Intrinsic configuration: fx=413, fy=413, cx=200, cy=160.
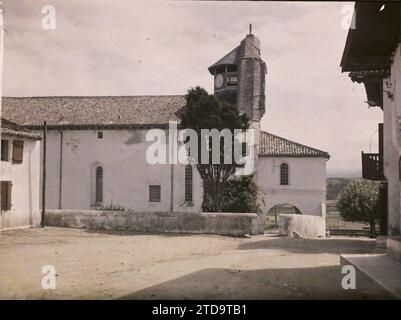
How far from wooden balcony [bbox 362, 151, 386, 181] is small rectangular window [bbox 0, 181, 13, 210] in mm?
15238

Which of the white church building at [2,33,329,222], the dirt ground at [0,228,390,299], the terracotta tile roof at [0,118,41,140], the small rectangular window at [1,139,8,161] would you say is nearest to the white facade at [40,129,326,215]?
the white church building at [2,33,329,222]

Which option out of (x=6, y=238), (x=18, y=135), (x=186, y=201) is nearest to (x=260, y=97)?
(x=186, y=201)

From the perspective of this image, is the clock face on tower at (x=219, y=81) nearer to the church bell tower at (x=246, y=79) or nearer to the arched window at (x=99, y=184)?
the church bell tower at (x=246, y=79)

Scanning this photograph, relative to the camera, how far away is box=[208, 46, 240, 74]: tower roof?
110ft

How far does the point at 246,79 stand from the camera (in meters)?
32.2

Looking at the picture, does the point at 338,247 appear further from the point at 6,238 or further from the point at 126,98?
the point at 126,98

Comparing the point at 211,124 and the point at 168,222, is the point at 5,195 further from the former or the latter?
the point at 211,124

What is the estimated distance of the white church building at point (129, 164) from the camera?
1162 inches

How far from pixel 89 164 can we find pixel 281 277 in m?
23.7

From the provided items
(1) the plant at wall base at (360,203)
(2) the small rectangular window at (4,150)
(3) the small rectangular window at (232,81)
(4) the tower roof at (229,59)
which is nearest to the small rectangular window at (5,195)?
(2) the small rectangular window at (4,150)

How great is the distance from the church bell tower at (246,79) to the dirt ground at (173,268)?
17.1 meters

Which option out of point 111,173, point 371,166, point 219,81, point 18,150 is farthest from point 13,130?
point 219,81

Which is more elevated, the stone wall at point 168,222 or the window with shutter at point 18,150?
the window with shutter at point 18,150
